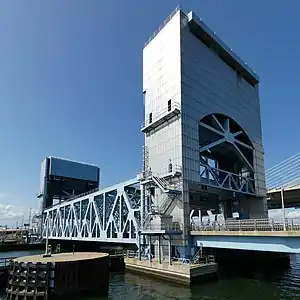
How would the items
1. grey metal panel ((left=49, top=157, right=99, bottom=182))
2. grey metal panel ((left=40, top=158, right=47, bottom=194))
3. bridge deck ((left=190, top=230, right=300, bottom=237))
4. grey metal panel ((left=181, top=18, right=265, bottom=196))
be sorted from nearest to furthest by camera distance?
1. bridge deck ((left=190, top=230, right=300, bottom=237))
2. grey metal panel ((left=181, top=18, right=265, bottom=196))
3. grey metal panel ((left=40, top=158, right=47, bottom=194))
4. grey metal panel ((left=49, top=157, right=99, bottom=182))

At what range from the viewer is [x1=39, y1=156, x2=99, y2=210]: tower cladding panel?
286ft

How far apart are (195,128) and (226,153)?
13364 mm

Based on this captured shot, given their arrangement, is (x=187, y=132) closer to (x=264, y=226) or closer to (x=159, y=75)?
(x=159, y=75)

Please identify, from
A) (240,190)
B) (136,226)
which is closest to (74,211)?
(136,226)

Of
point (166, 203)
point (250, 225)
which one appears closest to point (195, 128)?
point (166, 203)

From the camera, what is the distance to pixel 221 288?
87.2 ft

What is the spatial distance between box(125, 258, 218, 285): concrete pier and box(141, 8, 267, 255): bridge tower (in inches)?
140

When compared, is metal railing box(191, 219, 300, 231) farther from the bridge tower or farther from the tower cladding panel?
the tower cladding panel

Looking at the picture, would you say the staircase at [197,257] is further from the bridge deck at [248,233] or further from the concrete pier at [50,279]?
the concrete pier at [50,279]

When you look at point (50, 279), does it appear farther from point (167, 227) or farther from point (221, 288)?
point (167, 227)

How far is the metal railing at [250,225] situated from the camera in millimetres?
24572

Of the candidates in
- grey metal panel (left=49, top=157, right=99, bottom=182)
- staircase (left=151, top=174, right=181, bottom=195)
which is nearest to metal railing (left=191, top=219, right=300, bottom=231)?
staircase (left=151, top=174, right=181, bottom=195)

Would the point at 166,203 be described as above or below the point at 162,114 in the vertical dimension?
below

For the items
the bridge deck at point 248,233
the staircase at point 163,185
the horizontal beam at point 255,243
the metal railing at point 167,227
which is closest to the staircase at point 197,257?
the horizontal beam at point 255,243
